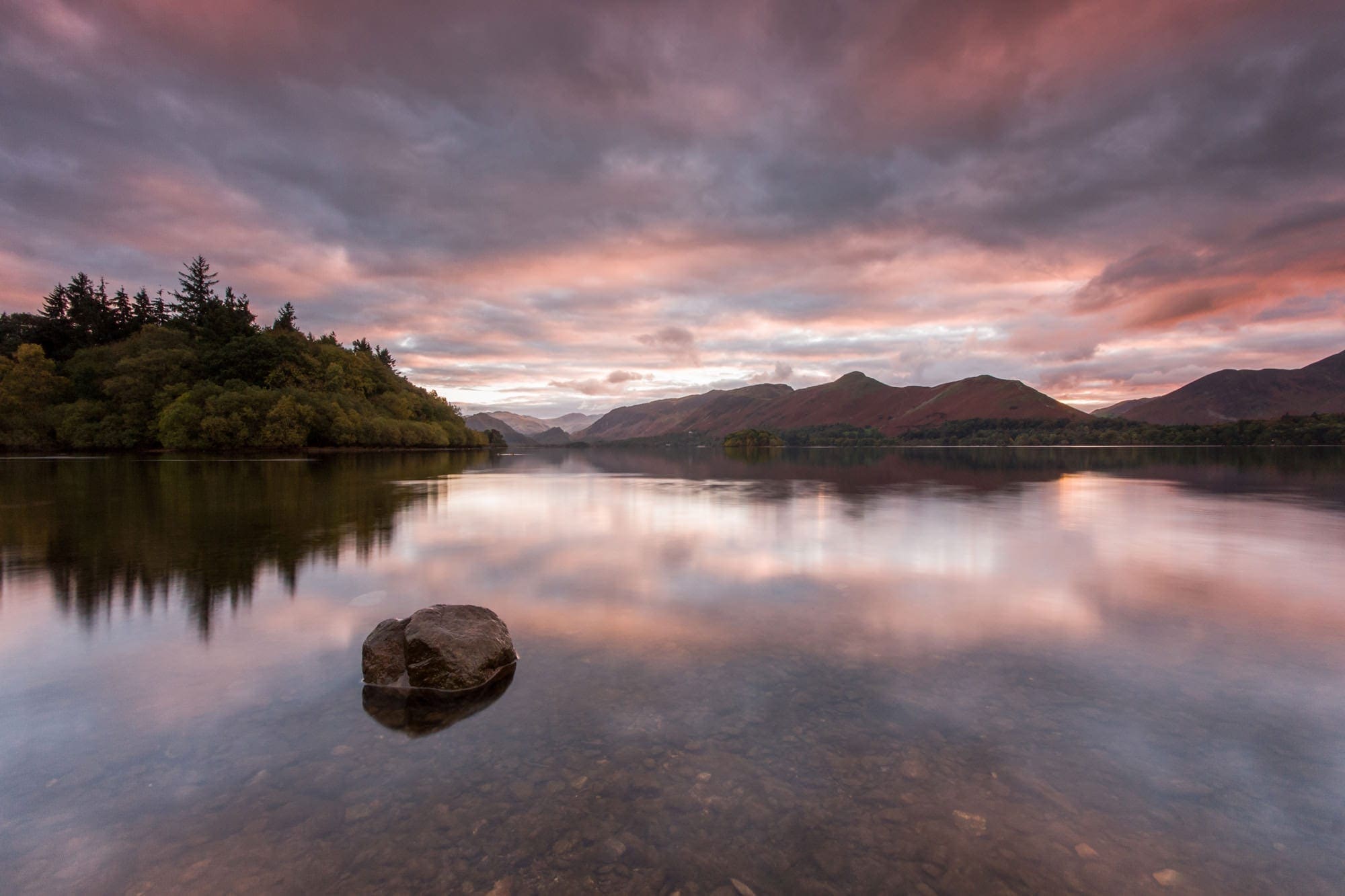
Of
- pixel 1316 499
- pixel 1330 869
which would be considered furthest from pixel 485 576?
pixel 1316 499

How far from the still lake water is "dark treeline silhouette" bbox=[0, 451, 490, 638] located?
0.60 feet

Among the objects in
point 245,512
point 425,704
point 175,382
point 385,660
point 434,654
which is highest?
point 175,382

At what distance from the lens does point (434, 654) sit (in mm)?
8031

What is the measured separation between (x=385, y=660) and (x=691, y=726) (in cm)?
466

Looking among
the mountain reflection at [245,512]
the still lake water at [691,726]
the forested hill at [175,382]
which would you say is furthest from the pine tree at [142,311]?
the still lake water at [691,726]

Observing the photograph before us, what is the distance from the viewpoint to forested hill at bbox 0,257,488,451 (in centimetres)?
8606

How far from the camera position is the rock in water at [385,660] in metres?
8.16

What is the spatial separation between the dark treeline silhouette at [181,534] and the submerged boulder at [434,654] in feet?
15.3

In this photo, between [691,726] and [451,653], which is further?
[451,653]

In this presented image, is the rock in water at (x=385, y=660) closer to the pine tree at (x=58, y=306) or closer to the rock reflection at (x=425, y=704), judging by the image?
the rock reflection at (x=425, y=704)

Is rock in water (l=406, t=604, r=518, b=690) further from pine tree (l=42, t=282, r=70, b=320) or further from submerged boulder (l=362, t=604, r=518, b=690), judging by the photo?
pine tree (l=42, t=282, r=70, b=320)

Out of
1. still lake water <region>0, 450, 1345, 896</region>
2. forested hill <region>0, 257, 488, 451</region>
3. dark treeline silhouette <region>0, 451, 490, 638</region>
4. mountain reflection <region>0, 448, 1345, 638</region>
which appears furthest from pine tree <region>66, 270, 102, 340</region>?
still lake water <region>0, 450, 1345, 896</region>

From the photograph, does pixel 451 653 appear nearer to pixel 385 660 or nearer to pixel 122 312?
pixel 385 660

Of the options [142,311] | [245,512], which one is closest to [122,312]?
[142,311]
